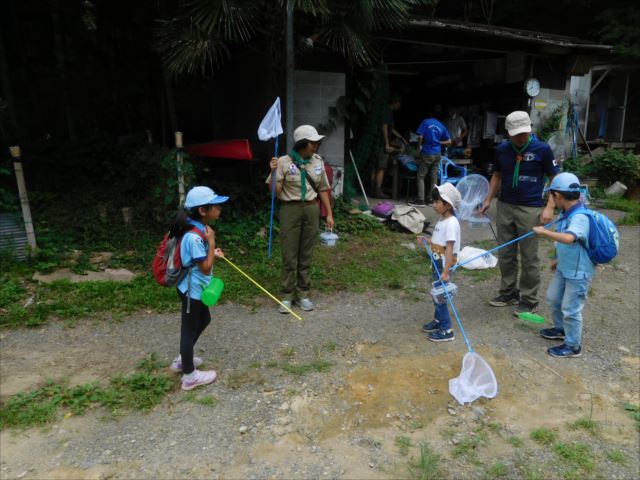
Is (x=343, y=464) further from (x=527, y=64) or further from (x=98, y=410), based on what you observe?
(x=527, y=64)

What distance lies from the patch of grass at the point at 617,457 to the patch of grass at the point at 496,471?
2.34ft

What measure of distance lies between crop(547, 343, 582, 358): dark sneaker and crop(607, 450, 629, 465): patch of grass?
1.13 m

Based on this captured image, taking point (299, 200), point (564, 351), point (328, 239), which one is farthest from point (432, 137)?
point (564, 351)

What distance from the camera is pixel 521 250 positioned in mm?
4742

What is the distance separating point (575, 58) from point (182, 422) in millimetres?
11200

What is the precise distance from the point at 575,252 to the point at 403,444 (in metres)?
2.16

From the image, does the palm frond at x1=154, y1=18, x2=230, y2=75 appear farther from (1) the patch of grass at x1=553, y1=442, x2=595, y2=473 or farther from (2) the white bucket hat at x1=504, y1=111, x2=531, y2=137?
(1) the patch of grass at x1=553, y1=442, x2=595, y2=473

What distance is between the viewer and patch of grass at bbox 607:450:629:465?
9.68 feet

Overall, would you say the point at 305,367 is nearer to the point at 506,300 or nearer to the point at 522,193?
the point at 506,300

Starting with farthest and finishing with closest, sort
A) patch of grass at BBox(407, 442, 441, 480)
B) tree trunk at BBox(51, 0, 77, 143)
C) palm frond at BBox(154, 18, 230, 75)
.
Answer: tree trunk at BBox(51, 0, 77, 143), palm frond at BBox(154, 18, 230, 75), patch of grass at BBox(407, 442, 441, 480)

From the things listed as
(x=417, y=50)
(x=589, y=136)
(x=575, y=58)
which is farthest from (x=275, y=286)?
(x=589, y=136)

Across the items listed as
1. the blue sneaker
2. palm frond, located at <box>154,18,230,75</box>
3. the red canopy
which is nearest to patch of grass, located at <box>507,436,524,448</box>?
the blue sneaker

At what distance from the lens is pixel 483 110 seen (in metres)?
11.3

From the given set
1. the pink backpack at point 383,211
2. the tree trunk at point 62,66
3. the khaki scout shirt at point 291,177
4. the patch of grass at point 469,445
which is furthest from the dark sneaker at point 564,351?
the tree trunk at point 62,66
